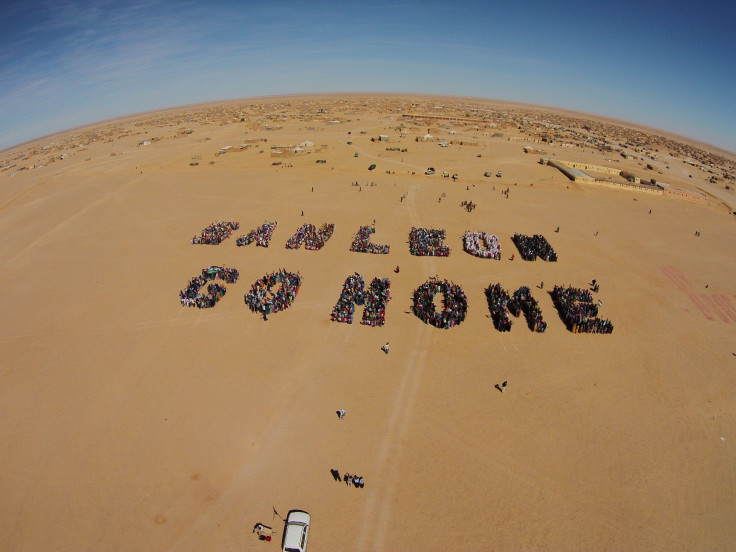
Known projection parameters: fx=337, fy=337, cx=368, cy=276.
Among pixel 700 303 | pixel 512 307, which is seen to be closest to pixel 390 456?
pixel 512 307

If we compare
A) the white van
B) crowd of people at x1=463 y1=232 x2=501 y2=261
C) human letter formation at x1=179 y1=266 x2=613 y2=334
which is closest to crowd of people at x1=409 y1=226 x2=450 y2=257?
crowd of people at x1=463 y1=232 x2=501 y2=261

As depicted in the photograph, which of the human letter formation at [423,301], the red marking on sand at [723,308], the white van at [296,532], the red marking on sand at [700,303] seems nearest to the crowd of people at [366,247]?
the human letter formation at [423,301]

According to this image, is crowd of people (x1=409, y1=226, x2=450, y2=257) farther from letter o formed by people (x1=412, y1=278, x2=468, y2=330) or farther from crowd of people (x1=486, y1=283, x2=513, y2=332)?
crowd of people (x1=486, y1=283, x2=513, y2=332)

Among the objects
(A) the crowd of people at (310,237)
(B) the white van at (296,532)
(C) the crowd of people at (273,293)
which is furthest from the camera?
(A) the crowd of people at (310,237)

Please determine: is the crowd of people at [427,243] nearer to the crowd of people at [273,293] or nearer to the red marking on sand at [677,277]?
the crowd of people at [273,293]

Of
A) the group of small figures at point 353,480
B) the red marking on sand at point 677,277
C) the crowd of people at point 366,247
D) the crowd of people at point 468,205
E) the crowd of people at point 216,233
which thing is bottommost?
the group of small figures at point 353,480

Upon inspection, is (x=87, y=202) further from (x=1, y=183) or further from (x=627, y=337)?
(x=627, y=337)

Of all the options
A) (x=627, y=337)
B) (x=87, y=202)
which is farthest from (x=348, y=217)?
(x=87, y=202)
